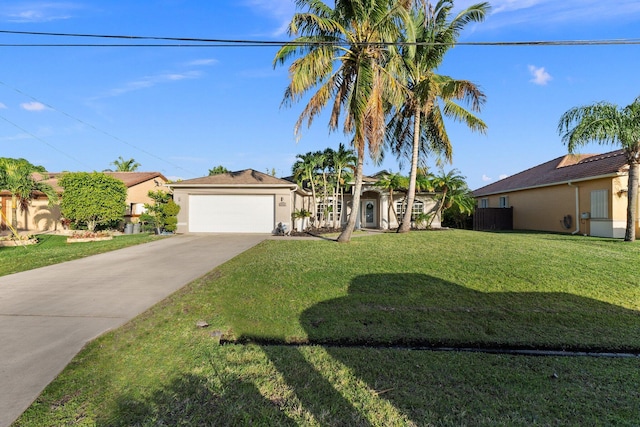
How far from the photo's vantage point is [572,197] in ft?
56.0

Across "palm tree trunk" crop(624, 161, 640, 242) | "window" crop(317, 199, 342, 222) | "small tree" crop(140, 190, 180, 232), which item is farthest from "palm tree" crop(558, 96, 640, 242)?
"small tree" crop(140, 190, 180, 232)

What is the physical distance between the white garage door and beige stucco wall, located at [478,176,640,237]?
15.8 m

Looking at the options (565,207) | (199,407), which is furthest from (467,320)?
(565,207)

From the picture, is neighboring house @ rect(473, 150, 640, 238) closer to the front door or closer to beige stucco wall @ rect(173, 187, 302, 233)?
the front door

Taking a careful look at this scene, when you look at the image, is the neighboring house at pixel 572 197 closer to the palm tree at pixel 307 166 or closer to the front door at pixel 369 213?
the front door at pixel 369 213

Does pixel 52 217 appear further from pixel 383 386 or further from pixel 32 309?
pixel 383 386

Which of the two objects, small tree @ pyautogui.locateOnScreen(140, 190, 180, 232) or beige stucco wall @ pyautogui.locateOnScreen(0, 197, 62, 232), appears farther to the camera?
beige stucco wall @ pyautogui.locateOnScreen(0, 197, 62, 232)

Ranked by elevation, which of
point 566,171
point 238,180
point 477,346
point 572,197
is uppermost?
point 566,171

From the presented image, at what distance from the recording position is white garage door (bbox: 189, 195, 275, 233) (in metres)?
17.8

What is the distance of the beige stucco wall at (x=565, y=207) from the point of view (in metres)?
14.5

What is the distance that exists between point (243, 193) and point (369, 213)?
8.72 metres

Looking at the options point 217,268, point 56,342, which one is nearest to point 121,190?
point 217,268

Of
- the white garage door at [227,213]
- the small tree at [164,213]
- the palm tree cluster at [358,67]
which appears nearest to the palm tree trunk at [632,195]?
the palm tree cluster at [358,67]

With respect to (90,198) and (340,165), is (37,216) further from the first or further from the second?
(340,165)
